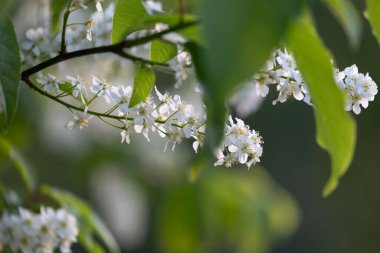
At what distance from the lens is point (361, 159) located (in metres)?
6.52

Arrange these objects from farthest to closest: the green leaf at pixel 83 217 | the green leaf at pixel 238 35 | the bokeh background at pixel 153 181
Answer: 1. the bokeh background at pixel 153 181
2. the green leaf at pixel 83 217
3. the green leaf at pixel 238 35

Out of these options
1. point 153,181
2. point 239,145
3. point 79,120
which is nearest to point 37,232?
point 79,120

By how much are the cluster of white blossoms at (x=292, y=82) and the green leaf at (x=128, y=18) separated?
0.15 meters

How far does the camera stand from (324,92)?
0.66 m

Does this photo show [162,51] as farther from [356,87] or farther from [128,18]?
[356,87]

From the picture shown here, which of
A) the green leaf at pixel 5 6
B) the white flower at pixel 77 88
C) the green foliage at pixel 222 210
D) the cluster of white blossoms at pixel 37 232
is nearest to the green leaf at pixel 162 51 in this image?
the white flower at pixel 77 88

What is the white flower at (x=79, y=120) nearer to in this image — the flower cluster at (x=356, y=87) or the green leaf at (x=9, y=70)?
the green leaf at (x=9, y=70)

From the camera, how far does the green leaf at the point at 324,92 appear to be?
65cm

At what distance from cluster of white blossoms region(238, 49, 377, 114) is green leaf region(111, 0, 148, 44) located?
0.15 meters

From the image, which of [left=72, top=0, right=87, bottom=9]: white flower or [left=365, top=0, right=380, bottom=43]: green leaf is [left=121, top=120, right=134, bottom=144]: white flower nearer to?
[left=72, top=0, right=87, bottom=9]: white flower

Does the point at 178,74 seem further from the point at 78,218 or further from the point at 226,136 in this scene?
the point at 78,218

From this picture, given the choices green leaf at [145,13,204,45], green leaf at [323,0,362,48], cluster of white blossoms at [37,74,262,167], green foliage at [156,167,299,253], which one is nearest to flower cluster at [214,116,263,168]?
cluster of white blossoms at [37,74,262,167]

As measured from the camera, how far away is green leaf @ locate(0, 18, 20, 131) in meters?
0.81

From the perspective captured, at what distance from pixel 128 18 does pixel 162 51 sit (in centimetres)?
6
